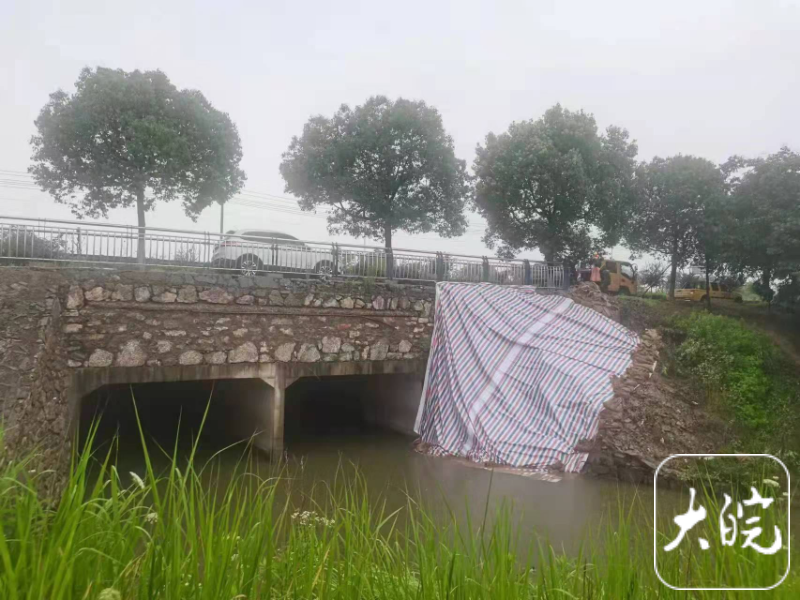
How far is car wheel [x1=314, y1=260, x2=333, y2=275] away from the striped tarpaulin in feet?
7.46

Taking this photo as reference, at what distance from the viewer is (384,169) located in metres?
18.4

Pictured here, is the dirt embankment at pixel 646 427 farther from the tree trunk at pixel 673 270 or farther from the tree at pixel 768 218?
the tree trunk at pixel 673 270

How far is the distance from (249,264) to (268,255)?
0.43 m

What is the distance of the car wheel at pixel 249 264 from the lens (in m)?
9.34

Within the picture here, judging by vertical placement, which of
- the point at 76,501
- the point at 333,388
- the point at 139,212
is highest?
the point at 139,212

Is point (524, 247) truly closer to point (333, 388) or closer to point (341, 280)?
point (333, 388)

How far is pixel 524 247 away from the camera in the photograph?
61.7 ft

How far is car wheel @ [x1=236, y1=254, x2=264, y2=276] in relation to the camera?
30.6 feet

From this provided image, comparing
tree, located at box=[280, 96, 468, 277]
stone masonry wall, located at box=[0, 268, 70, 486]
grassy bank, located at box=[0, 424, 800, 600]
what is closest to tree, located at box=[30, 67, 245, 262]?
tree, located at box=[280, 96, 468, 277]

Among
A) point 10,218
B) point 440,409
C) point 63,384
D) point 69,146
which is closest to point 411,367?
point 440,409

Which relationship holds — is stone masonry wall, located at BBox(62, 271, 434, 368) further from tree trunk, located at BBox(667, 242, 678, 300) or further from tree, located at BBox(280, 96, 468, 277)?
tree trunk, located at BBox(667, 242, 678, 300)

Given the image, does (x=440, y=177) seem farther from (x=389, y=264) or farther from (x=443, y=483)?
(x=443, y=483)

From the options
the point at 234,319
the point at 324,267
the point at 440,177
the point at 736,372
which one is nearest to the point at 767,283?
the point at 736,372

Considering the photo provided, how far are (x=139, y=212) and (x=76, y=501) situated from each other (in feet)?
55.8
